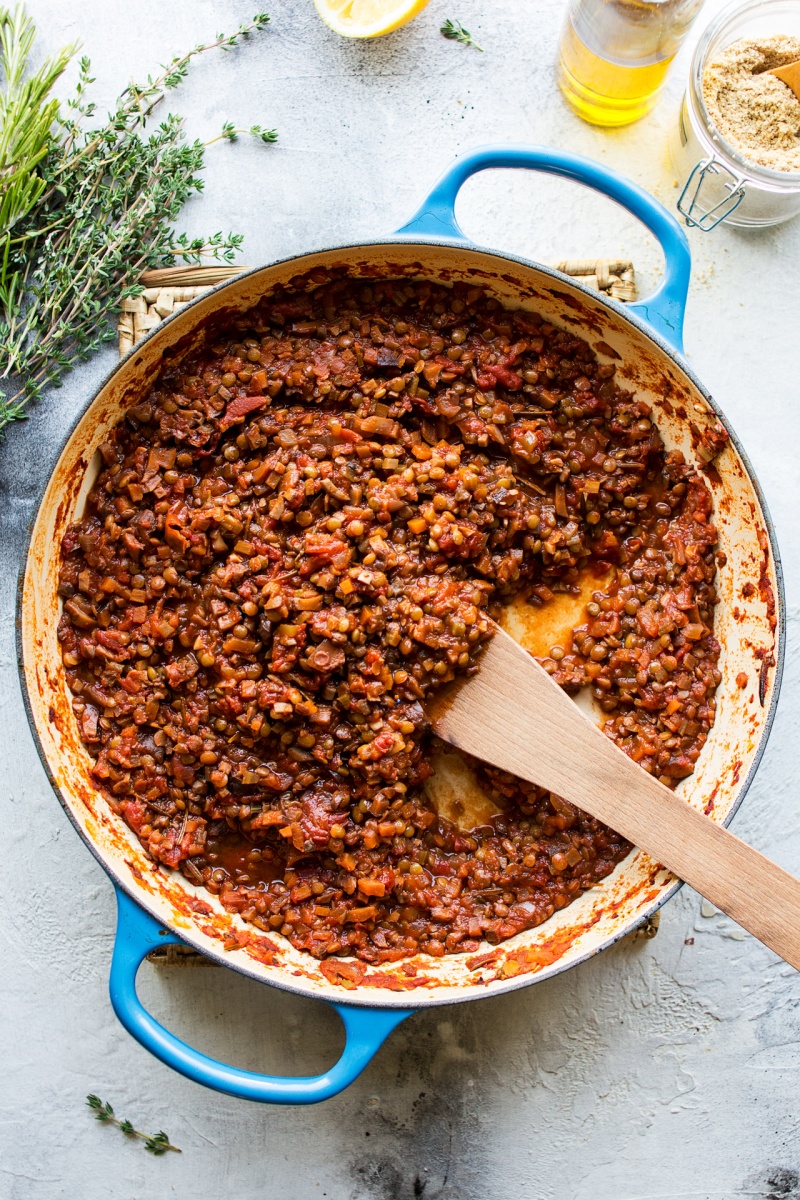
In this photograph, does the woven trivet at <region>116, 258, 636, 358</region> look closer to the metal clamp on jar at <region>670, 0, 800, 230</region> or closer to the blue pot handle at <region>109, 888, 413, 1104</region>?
the metal clamp on jar at <region>670, 0, 800, 230</region>

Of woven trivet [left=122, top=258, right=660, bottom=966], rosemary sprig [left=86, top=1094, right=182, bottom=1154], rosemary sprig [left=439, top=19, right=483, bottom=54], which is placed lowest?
rosemary sprig [left=86, top=1094, right=182, bottom=1154]

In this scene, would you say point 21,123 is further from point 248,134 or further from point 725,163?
point 725,163

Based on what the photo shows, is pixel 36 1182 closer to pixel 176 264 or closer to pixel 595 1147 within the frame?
pixel 595 1147

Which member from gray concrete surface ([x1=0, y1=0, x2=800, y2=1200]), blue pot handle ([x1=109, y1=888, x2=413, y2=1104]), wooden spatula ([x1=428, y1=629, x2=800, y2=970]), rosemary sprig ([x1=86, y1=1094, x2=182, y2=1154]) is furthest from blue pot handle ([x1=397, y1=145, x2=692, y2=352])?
rosemary sprig ([x1=86, y1=1094, x2=182, y2=1154])

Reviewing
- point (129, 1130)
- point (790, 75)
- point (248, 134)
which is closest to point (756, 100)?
point (790, 75)

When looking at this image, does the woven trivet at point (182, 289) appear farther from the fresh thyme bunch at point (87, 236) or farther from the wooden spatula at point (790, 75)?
the wooden spatula at point (790, 75)

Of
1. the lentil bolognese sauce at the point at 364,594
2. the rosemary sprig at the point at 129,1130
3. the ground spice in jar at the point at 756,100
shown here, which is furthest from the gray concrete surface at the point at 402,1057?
the ground spice in jar at the point at 756,100

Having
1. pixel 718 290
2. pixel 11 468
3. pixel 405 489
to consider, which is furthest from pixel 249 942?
pixel 718 290
